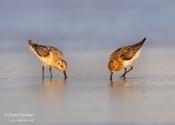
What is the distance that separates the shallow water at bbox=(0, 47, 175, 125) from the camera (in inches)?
384

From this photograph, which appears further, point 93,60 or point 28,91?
point 93,60

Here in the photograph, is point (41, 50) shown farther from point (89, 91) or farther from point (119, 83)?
point (89, 91)

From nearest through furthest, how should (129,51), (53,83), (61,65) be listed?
1. (53,83)
2. (61,65)
3. (129,51)

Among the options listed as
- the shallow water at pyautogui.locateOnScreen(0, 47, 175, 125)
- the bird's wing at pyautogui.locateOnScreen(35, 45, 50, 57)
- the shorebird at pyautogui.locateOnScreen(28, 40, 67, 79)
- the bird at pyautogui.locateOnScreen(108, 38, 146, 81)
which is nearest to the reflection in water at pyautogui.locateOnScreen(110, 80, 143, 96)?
the shallow water at pyautogui.locateOnScreen(0, 47, 175, 125)

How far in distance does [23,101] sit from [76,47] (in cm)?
543

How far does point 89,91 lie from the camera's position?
463 inches

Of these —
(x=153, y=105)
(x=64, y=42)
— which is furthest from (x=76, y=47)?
(x=153, y=105)

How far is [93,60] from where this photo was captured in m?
15.1

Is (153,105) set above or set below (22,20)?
below

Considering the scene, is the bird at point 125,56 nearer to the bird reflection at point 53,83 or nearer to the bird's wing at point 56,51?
the bird's wing at point 56,51

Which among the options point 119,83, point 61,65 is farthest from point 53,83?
point 61,65

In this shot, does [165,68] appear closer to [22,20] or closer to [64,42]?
[64,42]

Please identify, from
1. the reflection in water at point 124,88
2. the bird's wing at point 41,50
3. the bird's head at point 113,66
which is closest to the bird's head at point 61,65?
the bird's wing at point 41,50

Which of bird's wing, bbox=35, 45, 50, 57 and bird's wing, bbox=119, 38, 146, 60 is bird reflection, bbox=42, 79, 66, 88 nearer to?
bird's wing, bbox=35, 45, 50, 57
